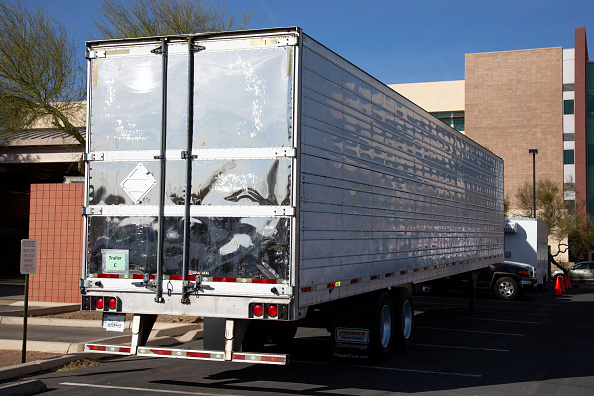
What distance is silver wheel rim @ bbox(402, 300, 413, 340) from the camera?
10.8 meters

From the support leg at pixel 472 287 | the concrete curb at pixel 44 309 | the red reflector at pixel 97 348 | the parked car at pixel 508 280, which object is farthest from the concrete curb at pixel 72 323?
the parked car at pixel 508 280

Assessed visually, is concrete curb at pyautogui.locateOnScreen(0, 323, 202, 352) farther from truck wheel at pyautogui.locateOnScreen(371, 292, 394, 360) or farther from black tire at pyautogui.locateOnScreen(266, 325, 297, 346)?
truck wheel at pyautogui.locateOnScreen(371, 292, 394, 360)

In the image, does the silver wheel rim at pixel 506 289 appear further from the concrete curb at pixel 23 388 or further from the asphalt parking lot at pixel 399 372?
the concrete curb at pixel 23 388

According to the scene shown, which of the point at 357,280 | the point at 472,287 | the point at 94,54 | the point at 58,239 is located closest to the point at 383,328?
the point at 357,280

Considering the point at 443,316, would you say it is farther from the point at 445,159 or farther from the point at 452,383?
the point at 452,383

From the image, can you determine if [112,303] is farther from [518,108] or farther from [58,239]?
[518,108]

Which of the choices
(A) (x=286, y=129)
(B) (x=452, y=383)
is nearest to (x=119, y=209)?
(A) (x=286, y=129)

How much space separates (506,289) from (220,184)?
18002 millimetres

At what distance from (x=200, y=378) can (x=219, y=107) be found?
371 cm

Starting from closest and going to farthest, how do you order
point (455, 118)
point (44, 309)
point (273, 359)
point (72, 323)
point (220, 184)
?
point (273, 359)
point (220, 184)
point (72, 323)
point (44, 309)
point (455, 118)

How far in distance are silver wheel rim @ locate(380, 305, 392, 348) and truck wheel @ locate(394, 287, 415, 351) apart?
1.45 ft

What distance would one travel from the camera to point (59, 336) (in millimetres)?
11945

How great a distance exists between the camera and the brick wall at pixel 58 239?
653 inches

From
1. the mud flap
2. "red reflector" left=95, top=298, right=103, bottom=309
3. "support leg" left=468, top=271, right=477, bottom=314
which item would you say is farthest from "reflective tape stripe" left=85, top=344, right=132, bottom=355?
"support leg" left=468, top=271, right=477, bottom=314
